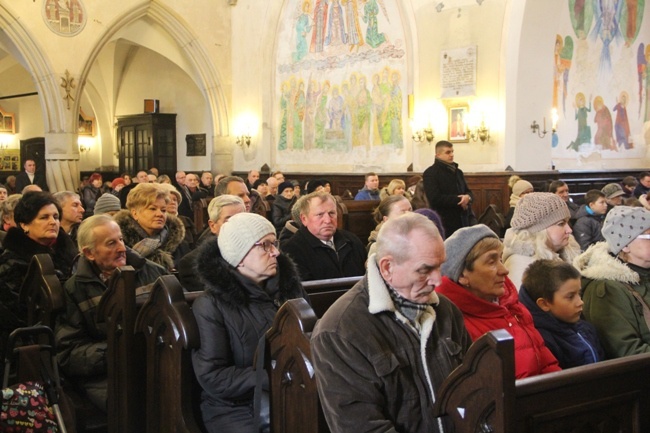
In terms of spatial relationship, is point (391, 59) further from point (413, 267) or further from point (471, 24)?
point (413, 267)

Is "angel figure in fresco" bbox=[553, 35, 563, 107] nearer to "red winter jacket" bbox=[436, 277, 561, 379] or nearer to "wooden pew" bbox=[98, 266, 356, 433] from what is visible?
"red winter jacket" bbox=[436, 277, 561, 379]

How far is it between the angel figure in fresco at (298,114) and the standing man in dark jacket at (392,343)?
13.5 meters

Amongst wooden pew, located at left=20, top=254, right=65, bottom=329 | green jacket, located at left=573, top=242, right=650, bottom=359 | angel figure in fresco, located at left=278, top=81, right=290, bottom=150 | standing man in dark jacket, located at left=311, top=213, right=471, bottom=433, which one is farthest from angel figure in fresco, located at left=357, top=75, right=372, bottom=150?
standing man in dark jacket, located at left=311, top=213, right=471, bottom=433

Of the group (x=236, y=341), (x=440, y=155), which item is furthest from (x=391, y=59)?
(x=236, y=341)

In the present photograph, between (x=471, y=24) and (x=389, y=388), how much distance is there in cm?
1086

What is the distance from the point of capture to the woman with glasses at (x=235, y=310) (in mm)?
2928

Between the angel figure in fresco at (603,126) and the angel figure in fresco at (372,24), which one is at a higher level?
the angel figure in fresco at (372,24)

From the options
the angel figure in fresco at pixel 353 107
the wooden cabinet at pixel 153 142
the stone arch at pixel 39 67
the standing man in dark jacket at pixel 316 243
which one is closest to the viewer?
the standing man in dark jacket at pixel 316 243

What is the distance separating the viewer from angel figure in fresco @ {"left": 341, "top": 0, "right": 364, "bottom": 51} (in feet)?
47.1

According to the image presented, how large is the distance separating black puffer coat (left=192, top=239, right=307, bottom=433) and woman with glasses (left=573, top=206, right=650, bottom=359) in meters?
1.52

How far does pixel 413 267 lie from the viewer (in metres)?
2.30

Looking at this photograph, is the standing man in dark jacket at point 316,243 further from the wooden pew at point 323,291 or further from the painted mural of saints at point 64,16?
the painted mural of saints at point 64,16

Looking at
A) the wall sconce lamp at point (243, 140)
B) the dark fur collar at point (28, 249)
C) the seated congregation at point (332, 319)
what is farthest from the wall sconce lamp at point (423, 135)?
the dark fur collar at point (28, 249)

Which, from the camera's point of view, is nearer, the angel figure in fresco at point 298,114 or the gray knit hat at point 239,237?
the gray knit hat at point 239,237
